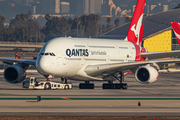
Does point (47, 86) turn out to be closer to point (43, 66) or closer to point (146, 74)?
point (43, 66)

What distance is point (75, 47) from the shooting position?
119 feet

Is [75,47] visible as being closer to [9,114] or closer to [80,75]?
[80,75]

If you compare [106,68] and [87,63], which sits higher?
[87,63]

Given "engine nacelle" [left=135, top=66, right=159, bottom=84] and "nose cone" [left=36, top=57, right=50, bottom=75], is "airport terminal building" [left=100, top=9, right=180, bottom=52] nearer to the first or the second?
"engine nacelle" [left=135, top=66, right=159, bottom=84]

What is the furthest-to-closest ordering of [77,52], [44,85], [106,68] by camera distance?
[106,68], [77,52], [44,85]

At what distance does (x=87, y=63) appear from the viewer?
37.3 m

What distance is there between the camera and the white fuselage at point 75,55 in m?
33.6

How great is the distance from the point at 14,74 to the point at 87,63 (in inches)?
307

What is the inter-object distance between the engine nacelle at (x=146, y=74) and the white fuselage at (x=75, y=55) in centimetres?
510

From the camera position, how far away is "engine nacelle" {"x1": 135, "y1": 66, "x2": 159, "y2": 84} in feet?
114

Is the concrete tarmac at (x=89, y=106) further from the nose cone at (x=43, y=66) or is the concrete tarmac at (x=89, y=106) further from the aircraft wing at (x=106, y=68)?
the aircraft wing at (x=106, y=68)

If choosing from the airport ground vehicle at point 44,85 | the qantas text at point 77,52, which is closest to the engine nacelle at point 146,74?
the qantas text at point 77,52

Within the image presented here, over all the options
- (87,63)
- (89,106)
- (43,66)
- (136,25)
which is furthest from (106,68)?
(89,106)

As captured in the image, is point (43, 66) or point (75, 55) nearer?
point (43, 66)
